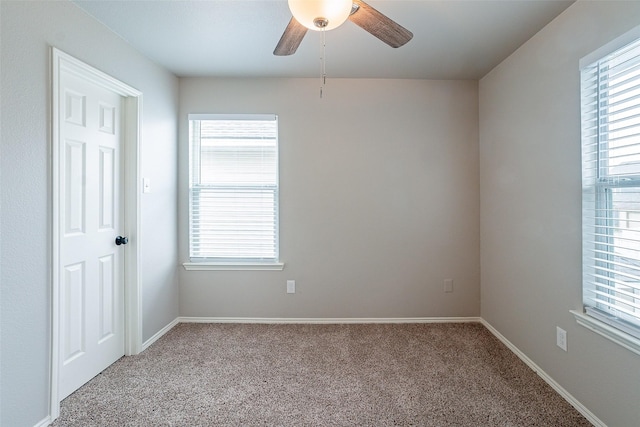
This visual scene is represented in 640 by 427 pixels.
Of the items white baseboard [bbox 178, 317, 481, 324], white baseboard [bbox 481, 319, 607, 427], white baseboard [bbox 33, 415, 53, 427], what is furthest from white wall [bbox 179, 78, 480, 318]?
white baseboard [bbox 33, 415, 53, 427]

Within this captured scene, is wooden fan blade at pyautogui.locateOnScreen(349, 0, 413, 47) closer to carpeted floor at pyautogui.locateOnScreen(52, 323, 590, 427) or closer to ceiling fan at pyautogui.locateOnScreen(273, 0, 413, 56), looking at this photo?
ceiling fan at pyautogui.locateOnScreen(273, 0, 413, 56)

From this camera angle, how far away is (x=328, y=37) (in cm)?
218

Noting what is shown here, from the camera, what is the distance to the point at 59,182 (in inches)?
67.7

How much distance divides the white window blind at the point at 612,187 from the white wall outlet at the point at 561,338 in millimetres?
268

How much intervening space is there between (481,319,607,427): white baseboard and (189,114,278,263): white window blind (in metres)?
2.20

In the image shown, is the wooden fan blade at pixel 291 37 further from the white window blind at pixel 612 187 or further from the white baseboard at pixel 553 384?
the white baseboard at pixel 553 384

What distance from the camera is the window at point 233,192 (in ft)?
9.80

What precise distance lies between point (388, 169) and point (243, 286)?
1890mm

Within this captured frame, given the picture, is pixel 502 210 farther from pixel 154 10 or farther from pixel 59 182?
pixel 59 182

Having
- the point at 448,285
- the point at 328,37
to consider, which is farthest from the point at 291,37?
the point at 448,285

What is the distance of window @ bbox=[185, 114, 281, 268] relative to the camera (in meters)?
2.99

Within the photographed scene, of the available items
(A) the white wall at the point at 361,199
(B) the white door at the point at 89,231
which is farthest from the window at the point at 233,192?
(B) the white door at the point at 89,231

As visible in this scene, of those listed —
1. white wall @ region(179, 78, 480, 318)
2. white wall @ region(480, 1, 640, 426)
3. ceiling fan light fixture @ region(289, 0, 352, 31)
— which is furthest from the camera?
white wall @ region(179, 78, 480, 318)

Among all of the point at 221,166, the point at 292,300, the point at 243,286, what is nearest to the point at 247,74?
the point at 221,166
